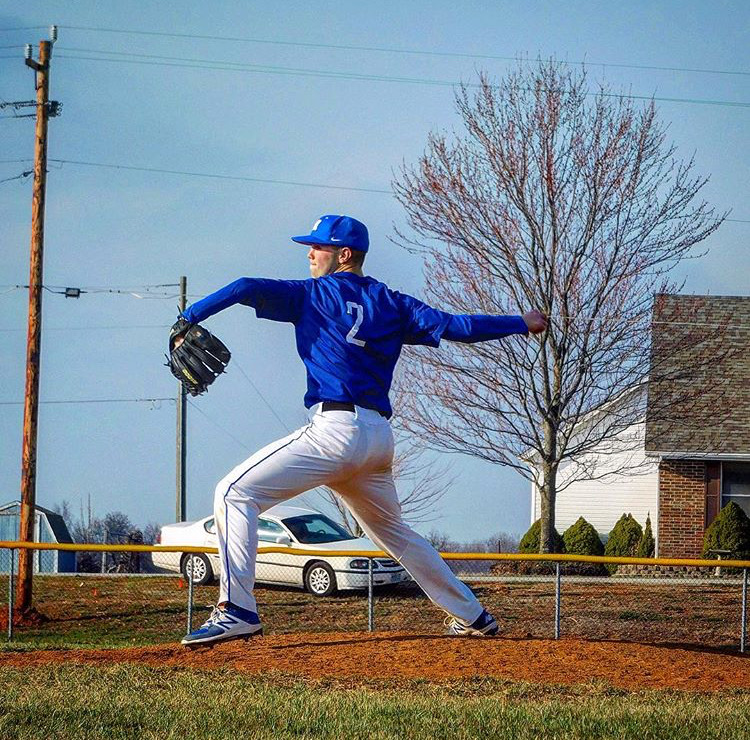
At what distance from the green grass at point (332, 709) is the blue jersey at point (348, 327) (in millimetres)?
1572

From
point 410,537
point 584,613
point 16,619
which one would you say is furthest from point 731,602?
point 410,537

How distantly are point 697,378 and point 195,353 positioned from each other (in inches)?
725

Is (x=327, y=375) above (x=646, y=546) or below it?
above

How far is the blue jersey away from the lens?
6.55 meters

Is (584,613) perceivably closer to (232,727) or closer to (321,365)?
(321,365)

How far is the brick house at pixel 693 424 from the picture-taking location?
22.8m

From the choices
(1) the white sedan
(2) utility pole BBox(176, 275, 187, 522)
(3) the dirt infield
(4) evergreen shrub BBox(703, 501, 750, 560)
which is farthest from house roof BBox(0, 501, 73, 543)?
(3) the dirt infield

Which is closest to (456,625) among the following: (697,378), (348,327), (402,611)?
(348,327)

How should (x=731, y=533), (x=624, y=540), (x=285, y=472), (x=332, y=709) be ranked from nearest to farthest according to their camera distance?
(x=332, y=709)
(x=285, y=472)
(x=731, y=533)
(x=624, y=540)

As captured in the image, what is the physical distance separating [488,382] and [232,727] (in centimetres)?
1765

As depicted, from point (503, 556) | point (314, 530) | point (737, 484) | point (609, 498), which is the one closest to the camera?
point (503, 556)

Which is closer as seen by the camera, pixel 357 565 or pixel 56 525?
pixel 357 565

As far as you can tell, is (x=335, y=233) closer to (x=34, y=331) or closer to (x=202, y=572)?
(x=202, y=572)

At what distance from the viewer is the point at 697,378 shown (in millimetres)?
23422
